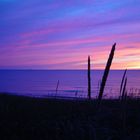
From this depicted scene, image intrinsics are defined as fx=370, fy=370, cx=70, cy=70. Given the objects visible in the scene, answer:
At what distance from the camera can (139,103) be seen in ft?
46.9

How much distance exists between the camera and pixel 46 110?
46.4ft

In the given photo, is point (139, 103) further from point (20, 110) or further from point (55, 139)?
point (55, 139)

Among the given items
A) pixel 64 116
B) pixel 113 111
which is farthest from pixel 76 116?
pixel 113 111

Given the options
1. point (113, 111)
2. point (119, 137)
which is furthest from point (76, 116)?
point (119, 137)

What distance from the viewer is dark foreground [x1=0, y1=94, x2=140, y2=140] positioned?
391 inches

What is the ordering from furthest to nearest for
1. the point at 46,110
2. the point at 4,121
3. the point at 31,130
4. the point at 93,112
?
the point at 46,110 → the point at 93,112 → the point at 4,121 → the point at 31,130

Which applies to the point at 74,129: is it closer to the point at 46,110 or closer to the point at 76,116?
the point at 76,116

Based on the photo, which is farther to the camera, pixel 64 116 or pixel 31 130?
pixel 64 116

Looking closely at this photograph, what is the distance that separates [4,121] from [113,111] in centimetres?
397

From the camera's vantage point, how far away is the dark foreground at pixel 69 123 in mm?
9922

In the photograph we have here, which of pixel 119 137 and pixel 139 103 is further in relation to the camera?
pixel 139 103

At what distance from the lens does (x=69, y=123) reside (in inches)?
412

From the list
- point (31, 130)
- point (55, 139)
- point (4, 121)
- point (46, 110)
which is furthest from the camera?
point (46, 110)

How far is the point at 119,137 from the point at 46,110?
14.9 feet
